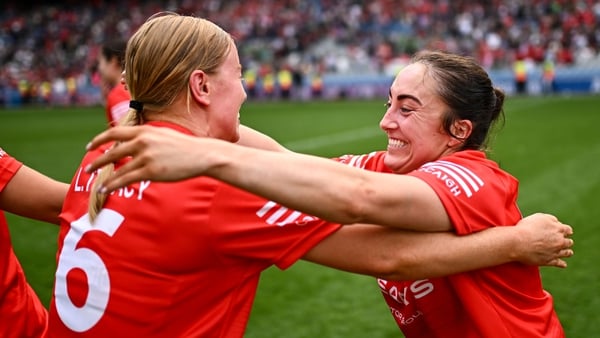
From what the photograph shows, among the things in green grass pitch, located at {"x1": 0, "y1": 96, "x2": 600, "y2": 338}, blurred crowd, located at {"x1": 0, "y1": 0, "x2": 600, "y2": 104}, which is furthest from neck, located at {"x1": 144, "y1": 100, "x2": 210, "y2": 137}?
blurred crowd, located at {"x1": 0, "y1": 0, "x2": 600, "y2": 104}

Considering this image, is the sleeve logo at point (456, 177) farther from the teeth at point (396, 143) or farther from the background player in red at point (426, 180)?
the teeth at point (396, 143)

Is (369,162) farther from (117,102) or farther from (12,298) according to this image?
(117,102)

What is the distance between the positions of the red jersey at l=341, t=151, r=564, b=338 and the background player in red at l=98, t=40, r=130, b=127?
4.67m

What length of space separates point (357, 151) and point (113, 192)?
41.5ft

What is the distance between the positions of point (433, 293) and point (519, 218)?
39 centimetres

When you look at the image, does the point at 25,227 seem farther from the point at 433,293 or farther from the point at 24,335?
the point at 433,293

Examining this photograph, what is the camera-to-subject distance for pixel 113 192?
1.95 metres

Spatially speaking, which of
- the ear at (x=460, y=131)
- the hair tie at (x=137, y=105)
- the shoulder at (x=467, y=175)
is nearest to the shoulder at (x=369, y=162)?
the ear at (x=460, y=131)

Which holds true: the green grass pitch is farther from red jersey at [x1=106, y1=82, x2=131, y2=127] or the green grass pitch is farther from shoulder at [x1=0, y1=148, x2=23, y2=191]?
shoulder at [x1=0, y1=148, x2=23, y2=191]

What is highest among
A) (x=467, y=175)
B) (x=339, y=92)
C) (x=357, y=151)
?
(x=467, y=175)

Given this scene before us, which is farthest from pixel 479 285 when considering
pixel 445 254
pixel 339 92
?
pixel 339 92

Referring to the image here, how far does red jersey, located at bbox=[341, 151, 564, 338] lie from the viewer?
81.7 inches

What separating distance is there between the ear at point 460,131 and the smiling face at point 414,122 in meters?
0.01

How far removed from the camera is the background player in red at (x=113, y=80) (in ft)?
21.4
